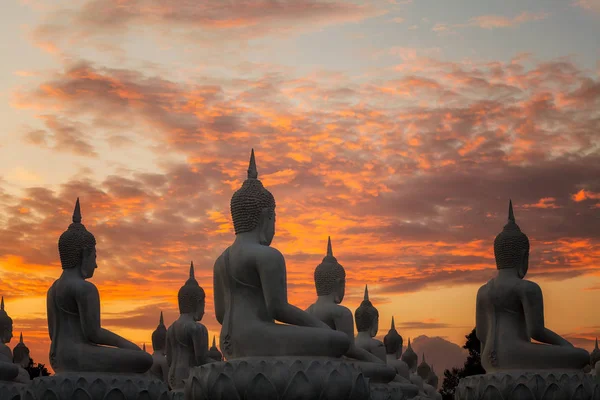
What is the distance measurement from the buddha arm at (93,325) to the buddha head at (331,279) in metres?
4.69

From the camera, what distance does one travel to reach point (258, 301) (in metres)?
15.1

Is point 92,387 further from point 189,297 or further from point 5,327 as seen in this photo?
point 5,327

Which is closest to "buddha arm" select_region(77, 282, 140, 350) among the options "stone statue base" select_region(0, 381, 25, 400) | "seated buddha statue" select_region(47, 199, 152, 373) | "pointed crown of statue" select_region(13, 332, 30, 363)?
"seated buddha statue" select_region(47, 199, 152, 373)

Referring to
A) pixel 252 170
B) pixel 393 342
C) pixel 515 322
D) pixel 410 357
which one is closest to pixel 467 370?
pixel 410 357

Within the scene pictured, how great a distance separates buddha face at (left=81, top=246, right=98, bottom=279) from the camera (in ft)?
60.8

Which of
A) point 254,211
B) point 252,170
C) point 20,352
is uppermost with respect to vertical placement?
point 252,170

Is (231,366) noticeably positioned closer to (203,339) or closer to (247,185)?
(247,185)

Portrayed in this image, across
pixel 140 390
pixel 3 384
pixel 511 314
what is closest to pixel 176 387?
pixel 3 384

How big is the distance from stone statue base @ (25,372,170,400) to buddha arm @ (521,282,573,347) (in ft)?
20.7

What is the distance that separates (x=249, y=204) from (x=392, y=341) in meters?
14.4

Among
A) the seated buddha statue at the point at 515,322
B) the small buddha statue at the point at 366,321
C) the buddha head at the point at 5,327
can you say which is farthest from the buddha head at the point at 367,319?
the buddha head at the point at 5,327

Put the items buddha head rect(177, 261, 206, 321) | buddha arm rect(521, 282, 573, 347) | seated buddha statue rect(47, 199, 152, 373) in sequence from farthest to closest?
buddha head rect(177, 261, 206, 321) < buddha arm rect(521, 282, 573, 347) < seated buddha statue rect(47, 199, 152, 373)

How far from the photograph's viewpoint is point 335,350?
1459 cm

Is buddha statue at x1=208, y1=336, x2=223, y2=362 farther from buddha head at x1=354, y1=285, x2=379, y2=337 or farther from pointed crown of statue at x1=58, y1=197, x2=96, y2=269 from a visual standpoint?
pointed crown of statue at x1=58, y1=197, x2=96, y2=269
